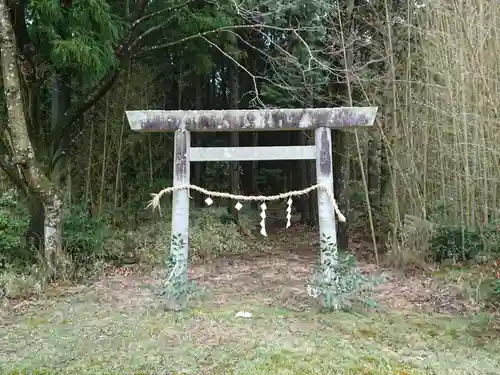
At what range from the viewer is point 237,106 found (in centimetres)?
876

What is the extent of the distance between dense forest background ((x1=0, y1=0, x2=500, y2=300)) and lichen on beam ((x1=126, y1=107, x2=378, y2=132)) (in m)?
1.19

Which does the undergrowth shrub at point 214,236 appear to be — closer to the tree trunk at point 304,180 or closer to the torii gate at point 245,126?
the tree trunk at point 304,180

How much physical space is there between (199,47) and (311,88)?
6.60 ft

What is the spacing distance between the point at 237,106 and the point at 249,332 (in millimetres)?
5934

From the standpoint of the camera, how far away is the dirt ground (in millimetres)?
2984

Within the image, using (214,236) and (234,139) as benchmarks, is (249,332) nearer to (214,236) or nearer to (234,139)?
(214,236)

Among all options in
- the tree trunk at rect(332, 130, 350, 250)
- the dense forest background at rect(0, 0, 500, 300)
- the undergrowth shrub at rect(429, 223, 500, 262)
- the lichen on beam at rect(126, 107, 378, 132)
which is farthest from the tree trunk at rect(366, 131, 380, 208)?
the lichen on beam at rect(126, 107, 378, 132)

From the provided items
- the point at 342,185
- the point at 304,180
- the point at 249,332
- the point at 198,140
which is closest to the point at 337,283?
the point at 249,332

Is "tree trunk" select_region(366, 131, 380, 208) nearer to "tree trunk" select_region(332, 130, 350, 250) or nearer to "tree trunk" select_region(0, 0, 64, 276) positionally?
"tree trunk" select_region(332, 130, 350, 250)

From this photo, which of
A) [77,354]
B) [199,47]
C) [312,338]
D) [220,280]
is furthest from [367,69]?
[77,354]

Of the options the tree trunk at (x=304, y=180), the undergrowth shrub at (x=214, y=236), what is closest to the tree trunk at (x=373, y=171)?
the tree trunk at (x=304, y=180)

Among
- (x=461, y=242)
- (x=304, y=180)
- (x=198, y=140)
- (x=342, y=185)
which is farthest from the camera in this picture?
(x=198, y=140)

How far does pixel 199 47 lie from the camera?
7.39m

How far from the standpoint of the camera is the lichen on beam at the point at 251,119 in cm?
421
